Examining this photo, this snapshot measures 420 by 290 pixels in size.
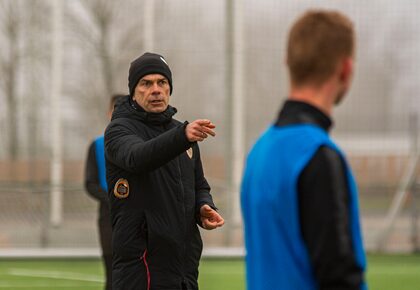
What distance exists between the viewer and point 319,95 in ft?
8.36

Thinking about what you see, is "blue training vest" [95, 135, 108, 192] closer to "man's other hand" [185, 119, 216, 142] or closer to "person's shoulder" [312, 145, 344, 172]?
"man's other hand" [185, 119, 216, 142]

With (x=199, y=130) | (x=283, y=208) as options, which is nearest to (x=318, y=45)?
(x=283, y=208)

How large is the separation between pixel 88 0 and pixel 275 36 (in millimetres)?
2821

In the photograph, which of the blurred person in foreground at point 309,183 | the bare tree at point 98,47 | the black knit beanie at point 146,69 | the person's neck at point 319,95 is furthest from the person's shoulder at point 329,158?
Result: the bare tree at point 98,47

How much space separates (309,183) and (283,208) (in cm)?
10

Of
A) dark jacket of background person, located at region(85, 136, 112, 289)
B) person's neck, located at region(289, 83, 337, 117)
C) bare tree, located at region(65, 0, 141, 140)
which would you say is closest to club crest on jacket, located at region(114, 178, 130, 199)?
person's neck, located at region(289, 83, 337, 117)

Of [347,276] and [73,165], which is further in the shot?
[73,165]

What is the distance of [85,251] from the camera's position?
14.1 metres

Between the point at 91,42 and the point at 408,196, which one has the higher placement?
the point at 91,42

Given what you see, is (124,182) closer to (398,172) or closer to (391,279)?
(391,279)

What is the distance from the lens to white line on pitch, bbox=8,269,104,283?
1151 cm

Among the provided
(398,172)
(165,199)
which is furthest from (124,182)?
(398,172)

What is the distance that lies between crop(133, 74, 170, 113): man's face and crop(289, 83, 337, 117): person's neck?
1901mm

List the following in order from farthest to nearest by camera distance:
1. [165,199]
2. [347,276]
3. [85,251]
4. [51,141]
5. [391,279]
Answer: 1. [51,141]
2. [85,251]
3. [391,279]
4. [165,199]
5. [347,276]
